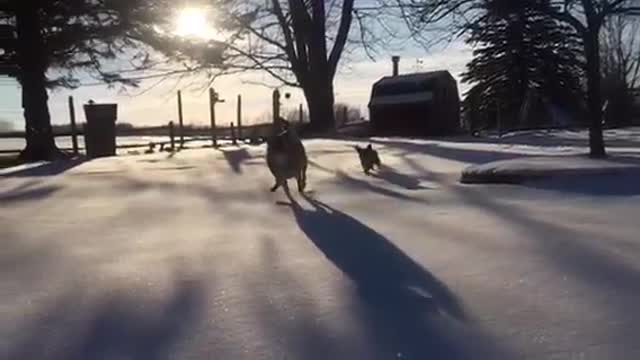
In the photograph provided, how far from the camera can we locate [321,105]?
3216cm

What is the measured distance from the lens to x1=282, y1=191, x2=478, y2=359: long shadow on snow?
402cm

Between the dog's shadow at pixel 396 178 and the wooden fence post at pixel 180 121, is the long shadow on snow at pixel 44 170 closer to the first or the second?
the dog's shadow at pixel 396 178

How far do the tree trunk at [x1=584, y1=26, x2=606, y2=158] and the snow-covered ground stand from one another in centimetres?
436

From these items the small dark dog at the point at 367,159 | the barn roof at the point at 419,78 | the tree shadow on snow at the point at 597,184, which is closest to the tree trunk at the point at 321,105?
the barn roof at the point at 419,78

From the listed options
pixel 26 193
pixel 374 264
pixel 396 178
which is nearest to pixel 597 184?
pixel 396 178

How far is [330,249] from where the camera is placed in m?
6.50

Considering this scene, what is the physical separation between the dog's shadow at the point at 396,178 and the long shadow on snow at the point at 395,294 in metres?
3.87

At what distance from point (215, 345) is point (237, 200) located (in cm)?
616

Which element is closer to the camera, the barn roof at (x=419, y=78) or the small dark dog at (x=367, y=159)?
the small dark dog at (x=367, y=159)

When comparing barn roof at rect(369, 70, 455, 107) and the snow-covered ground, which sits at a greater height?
barn roof at rect(369, 70, 455, 107)

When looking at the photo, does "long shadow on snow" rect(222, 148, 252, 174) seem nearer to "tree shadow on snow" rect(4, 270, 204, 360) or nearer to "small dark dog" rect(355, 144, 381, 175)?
"small dark dog" rect(355, 144, 381, 175)

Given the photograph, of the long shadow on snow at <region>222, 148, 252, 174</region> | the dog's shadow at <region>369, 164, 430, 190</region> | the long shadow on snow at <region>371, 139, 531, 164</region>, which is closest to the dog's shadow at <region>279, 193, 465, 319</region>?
the dog's shadow at <region>369, 164, 430, 190</region>

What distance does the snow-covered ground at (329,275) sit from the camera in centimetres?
405

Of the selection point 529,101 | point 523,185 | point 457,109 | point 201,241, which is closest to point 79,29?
point 523,185
